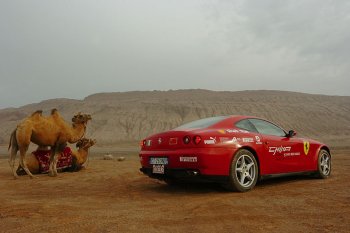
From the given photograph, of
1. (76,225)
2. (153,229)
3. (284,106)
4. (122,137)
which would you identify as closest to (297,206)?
(153,229)

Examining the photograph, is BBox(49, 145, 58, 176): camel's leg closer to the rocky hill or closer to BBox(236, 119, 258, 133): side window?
BBox(236, 119, 258, 133): side window

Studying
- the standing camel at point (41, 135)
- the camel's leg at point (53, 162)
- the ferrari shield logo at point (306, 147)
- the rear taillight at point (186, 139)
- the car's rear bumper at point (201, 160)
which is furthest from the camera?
the camel's leg at point (53, 162)

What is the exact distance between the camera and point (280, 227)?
173 inches

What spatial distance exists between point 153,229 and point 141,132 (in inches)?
1629

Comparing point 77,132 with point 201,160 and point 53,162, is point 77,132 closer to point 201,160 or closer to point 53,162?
point 53,162

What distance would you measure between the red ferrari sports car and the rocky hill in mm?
34430

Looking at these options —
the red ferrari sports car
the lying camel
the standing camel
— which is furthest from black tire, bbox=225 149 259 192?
the lying camel

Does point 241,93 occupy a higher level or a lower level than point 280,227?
higher

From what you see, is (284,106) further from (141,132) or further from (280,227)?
(280,227)

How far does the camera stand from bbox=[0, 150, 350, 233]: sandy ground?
14.7 feet

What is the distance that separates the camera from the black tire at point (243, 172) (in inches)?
261

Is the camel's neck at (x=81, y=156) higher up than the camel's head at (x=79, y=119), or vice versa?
the camel's head at (x=79, y=119)

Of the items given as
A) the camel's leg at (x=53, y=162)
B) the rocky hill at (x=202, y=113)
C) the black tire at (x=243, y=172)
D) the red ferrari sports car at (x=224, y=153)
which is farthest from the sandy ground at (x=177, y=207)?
the rocky hill at (x=202, y=113)

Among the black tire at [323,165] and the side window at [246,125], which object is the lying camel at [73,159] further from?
the black tire at [323,165]
